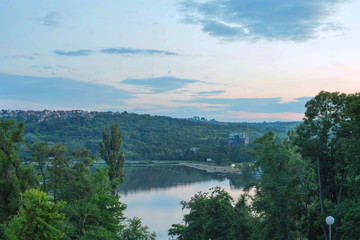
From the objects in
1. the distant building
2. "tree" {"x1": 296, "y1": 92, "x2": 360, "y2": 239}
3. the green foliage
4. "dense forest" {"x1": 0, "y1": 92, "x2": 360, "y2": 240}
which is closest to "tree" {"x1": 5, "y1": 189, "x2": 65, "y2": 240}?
"dense forest" {"x1": 0, "y1": 92, "x2": 360, "y2": 240}

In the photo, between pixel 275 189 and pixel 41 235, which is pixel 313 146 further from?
pixel 41 235

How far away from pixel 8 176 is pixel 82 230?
3032 millimetres

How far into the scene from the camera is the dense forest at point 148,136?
91.7 metres

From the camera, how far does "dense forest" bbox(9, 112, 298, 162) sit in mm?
91688

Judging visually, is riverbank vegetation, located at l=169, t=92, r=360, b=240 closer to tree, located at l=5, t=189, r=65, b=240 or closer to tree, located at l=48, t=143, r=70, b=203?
tree, located at l=48, t=143, r=70, b=203

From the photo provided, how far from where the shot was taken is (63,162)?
19.4 m

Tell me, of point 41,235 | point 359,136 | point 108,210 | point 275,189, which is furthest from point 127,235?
point 359,136

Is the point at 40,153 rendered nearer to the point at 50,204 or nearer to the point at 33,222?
the point at 50,204

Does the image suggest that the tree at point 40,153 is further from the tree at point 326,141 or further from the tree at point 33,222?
the tree at point 326,141

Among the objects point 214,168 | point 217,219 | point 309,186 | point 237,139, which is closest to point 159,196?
point 217,219

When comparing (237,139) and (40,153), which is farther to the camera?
(237,139)

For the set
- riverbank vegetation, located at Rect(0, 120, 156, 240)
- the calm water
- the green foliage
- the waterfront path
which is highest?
riverbank vegetation, located at Rect(0, 120, 156, 240)

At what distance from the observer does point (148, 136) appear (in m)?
116

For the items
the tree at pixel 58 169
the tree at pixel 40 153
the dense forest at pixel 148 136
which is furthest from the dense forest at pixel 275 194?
the dense forest at pixel 148 136
